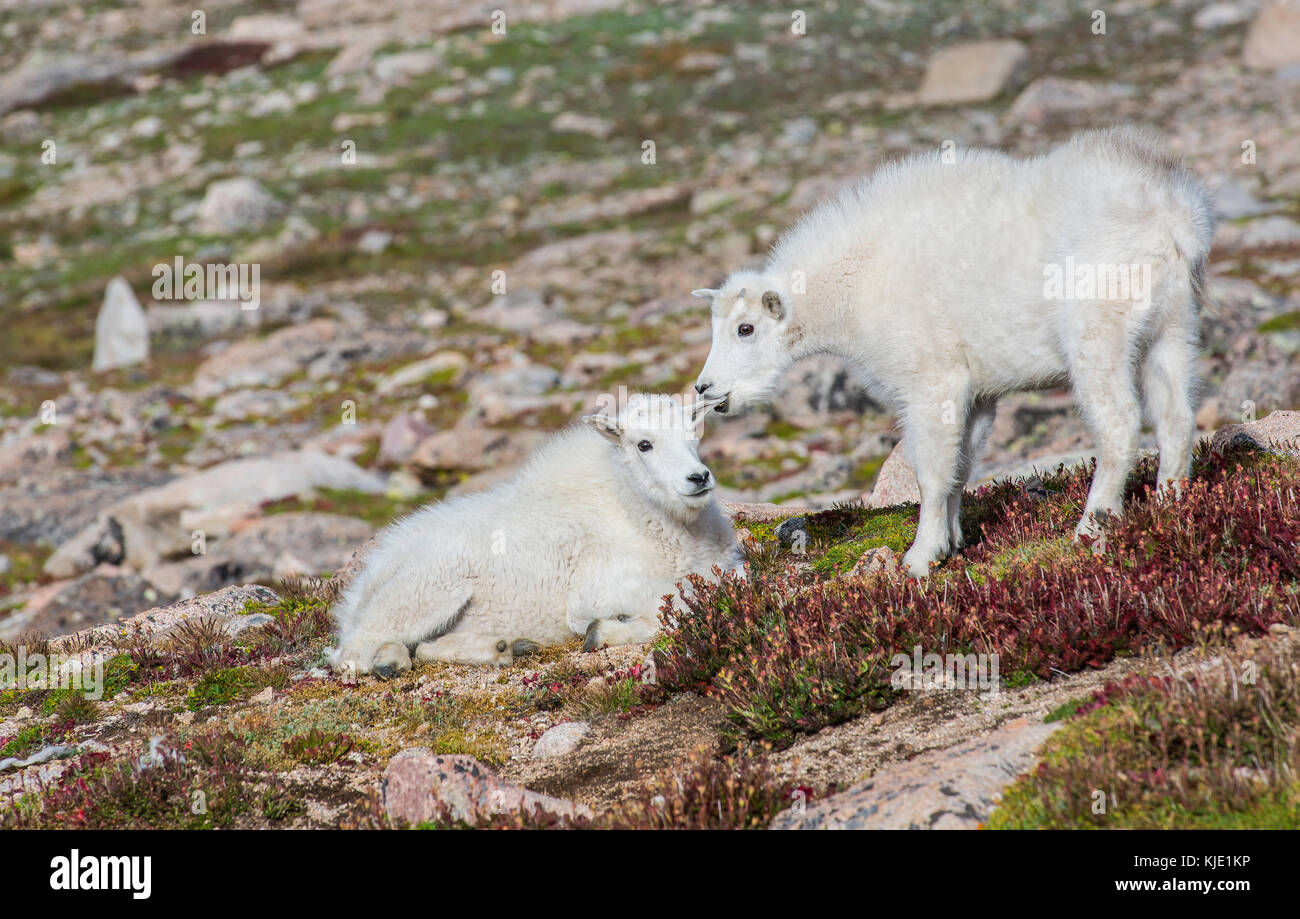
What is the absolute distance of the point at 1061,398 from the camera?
20391 mm

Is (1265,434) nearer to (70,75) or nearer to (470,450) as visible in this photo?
(470,450)

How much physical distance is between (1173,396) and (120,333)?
33.1 meters

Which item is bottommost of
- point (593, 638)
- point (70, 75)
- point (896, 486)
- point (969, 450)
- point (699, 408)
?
point (593, 638)

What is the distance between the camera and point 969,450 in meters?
9.66

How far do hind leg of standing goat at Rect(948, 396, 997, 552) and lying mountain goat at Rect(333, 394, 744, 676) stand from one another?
5.91ft

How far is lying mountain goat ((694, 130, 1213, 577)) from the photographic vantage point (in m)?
8.27

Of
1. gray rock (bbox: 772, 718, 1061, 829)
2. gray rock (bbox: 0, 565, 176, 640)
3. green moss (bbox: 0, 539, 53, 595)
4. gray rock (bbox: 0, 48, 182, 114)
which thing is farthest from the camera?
gray rock (bbox: 0, 48, 182, 114)

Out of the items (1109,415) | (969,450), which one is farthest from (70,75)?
(1109,415)

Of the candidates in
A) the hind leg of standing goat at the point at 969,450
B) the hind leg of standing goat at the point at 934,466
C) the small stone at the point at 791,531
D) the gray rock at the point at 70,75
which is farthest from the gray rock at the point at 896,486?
the gray rock at the point at 70,75

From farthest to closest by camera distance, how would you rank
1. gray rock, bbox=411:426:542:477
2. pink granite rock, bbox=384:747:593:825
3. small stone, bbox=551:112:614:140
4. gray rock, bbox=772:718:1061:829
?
small stone, bbox=551:112:614:140 → gray rock, bbox=411:426:542:477 → pink granite rock, bbox=384:747:593:825 → gray rock, bbox=772:718:1061:829

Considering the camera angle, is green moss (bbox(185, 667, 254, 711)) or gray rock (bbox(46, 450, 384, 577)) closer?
green moss (bbox(185, 667, 254, 711))

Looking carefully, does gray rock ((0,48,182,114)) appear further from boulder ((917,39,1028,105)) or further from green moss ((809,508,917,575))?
green moss ((809,508,917,575))

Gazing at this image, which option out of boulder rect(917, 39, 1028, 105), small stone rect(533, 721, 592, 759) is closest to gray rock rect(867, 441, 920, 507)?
small stone rect(533, 721, 592, 759)

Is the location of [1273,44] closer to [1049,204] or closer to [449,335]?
[449,335]
